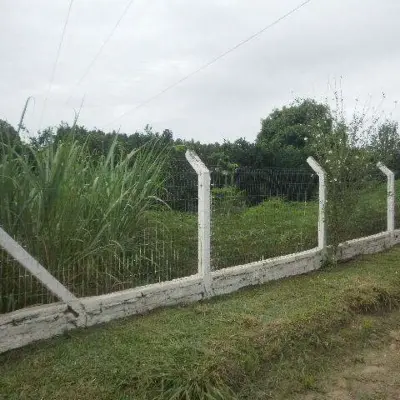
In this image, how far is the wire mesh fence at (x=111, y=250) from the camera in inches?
138

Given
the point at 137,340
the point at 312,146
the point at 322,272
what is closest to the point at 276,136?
the point at 312,146

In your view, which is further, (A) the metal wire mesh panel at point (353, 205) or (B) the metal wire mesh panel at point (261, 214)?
(A) the metal wire mesh panel at point (353, 205)

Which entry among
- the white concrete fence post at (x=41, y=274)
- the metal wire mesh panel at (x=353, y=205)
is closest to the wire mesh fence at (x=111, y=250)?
the white concrete fence post at (x=41, y=274)

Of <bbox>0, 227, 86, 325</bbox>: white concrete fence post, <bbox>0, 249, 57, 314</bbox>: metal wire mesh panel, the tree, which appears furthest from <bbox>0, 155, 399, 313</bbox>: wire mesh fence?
the tree

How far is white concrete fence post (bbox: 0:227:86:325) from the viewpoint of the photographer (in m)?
3.24

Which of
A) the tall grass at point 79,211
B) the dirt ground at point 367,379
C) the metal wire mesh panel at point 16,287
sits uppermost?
the tall grass at point 79,211

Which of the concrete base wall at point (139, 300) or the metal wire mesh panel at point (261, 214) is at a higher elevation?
the metal wire mesh panel at point (261, 214)

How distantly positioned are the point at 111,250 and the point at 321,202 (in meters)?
3.46

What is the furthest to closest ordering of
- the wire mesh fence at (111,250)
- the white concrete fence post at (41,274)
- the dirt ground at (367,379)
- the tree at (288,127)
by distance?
the tree at (288,127)
the wire mesh fence at (111,250)
the white concrete fence post at (41,274)
the dirt ground at (367,379)

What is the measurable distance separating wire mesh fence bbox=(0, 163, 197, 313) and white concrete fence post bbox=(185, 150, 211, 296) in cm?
10

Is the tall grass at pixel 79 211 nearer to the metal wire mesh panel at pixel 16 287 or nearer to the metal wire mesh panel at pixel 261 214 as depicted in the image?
the metal wire mesh panel at pixel 16 287

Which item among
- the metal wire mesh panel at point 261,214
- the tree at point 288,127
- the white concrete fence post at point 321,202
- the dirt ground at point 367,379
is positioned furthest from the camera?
the tree at point 288,127

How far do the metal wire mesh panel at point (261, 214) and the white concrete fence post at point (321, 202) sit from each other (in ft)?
0.28

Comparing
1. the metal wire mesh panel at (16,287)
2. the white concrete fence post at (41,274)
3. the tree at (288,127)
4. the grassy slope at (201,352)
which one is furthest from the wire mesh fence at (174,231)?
the tree at (288,127)
